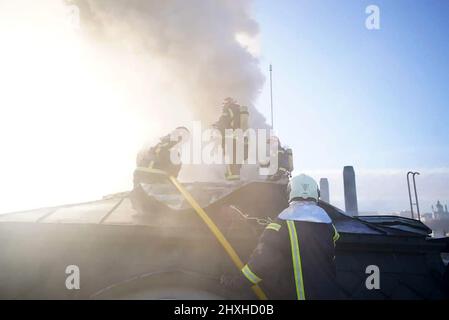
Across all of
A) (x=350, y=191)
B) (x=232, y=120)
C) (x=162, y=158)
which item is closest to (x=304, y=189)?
(x=162, y=158)

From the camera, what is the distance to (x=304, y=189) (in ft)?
10.1

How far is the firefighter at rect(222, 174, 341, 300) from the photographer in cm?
258

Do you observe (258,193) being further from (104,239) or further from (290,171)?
(290,171)

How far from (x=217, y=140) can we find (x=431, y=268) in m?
6.50

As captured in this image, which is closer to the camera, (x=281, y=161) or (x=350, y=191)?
(x=281, y=161)

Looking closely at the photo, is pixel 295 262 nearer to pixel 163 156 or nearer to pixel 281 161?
pixel 163 156

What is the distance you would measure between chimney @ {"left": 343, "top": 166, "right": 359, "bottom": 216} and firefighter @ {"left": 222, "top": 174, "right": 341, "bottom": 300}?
22.8 metres

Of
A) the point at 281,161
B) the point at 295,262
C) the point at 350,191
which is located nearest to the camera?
the point at 295,262

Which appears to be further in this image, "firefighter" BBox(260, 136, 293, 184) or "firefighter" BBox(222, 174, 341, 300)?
"firefighter" BBox(260, 136, 293, 184)

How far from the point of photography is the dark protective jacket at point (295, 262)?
8.46ft

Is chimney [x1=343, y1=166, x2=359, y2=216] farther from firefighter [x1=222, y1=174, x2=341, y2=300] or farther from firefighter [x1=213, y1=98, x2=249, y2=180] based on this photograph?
firefighter [x1=222, y1=174, x2=341, y2=300]

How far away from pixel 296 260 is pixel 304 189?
81cm

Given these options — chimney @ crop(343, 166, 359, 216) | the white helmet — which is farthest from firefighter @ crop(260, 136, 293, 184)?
chimney @ crop(343, 166, 359, 216)

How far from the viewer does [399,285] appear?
3793mm
